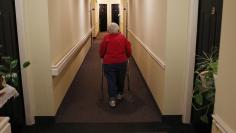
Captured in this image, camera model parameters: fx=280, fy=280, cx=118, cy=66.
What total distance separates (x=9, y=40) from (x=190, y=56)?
2.31 m

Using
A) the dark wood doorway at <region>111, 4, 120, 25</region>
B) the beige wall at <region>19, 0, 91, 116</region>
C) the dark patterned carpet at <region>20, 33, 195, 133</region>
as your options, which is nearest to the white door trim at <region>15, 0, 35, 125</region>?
the beige wall at <region>19, 0, 91, 116</region>

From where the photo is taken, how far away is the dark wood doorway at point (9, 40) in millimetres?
3350

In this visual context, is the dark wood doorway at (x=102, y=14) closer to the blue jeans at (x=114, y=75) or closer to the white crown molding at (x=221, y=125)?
the blue jeans at (x=114, y=75)

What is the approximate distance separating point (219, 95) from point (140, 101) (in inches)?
121

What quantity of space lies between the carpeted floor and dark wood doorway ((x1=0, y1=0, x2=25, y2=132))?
0.69m

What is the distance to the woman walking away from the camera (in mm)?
4473

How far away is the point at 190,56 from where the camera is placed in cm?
368

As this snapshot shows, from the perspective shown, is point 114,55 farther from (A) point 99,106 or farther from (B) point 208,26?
(B) point 208,26

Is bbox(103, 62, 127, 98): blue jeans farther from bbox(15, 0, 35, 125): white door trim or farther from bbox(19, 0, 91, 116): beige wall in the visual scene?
bbox(15, 0, 35, 125): white door trim

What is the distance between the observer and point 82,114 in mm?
4355

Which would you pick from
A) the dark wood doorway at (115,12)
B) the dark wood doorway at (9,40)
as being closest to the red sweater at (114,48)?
the dark wood doorway at (9,40)

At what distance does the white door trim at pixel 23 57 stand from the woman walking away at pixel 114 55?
1333 mm

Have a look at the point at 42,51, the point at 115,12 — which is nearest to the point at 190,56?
the point at 42,51

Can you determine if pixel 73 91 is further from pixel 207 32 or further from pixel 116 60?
pixel 207 32
